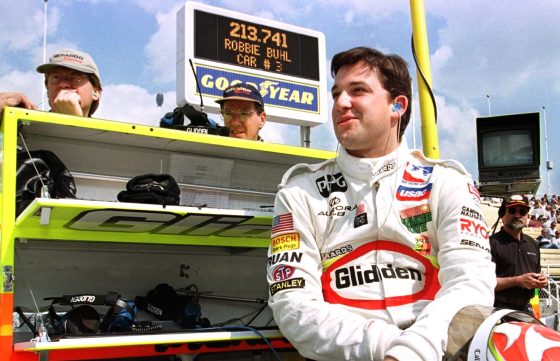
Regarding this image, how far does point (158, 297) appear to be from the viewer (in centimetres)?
364

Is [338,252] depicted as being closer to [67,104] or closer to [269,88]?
[67,104]

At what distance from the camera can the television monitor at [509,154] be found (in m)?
6.74

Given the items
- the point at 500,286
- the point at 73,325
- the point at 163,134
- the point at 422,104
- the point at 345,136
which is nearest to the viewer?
the point at 345,136

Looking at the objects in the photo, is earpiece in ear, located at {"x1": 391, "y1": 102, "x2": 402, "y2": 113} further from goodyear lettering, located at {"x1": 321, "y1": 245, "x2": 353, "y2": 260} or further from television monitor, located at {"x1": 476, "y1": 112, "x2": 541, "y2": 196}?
television monitor, located at {"x1": 476, "y1": 112, "x2": 541, "y2": 196}

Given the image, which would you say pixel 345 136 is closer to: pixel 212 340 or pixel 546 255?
pixel 212 340

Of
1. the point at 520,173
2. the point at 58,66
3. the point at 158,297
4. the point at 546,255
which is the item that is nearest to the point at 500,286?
the point at 520,173

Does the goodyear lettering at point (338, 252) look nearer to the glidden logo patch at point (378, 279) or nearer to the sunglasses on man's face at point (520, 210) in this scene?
the glidden logo patch at point (378, 279)

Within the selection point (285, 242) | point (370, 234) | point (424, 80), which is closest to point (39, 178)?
point (285, 242)

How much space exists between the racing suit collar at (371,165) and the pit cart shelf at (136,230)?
624 mm

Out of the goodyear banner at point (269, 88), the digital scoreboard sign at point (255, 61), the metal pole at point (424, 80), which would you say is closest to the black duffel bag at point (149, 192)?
the metal pole at point (424, 80)

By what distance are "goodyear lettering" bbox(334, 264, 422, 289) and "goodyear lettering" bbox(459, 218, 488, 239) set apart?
0.87ft

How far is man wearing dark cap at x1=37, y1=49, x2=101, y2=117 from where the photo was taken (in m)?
3.67

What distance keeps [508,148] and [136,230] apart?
4.89 meters

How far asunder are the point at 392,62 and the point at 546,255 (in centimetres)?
Answer: 1308
